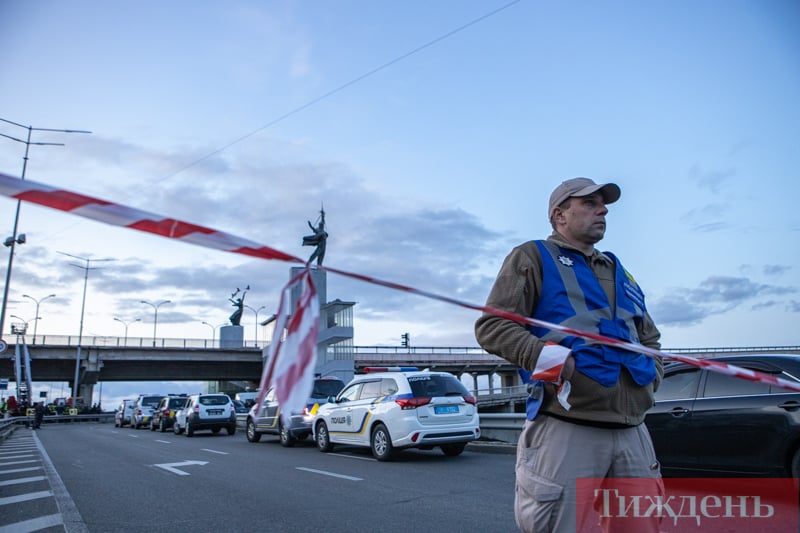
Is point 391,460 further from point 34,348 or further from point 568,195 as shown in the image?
point 34,348

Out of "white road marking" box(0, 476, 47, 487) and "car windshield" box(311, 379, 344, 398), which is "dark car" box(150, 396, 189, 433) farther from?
"white road marking" box(0, 476, 47, 487)

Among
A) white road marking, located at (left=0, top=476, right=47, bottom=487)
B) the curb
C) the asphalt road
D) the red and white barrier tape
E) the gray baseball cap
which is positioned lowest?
the asphalt road

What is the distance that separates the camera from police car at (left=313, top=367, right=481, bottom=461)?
38.3ft

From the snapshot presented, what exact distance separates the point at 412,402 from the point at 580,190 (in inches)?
364

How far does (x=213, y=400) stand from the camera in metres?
25.1

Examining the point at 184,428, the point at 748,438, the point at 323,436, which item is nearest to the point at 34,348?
the point at 184,428

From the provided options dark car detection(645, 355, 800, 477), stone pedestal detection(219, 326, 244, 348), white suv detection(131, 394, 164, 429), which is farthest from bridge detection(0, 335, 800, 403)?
dark car detection(645, 355, 800, 477)

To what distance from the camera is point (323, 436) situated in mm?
14805

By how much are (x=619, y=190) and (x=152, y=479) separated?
9112mm

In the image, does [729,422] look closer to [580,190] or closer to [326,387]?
[580,190]

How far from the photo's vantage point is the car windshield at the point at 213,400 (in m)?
24.9

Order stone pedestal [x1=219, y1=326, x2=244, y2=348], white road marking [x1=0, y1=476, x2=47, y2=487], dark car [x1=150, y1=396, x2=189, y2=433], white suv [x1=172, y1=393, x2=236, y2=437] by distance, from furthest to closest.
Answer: stone pedestal [x1=219, y1=326, x2=244, y2=348], dark car [x1=150, y1=396, x2=189, y2=433], white suv [x1=172, y1=393, x2=236, y2=437], white road marking [x1=0, y1=476, x2=47, y2=487]

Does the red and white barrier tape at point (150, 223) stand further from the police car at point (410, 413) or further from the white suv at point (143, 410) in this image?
the white suv at point (143, 410)

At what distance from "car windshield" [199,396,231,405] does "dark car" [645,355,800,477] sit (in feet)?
68.1
